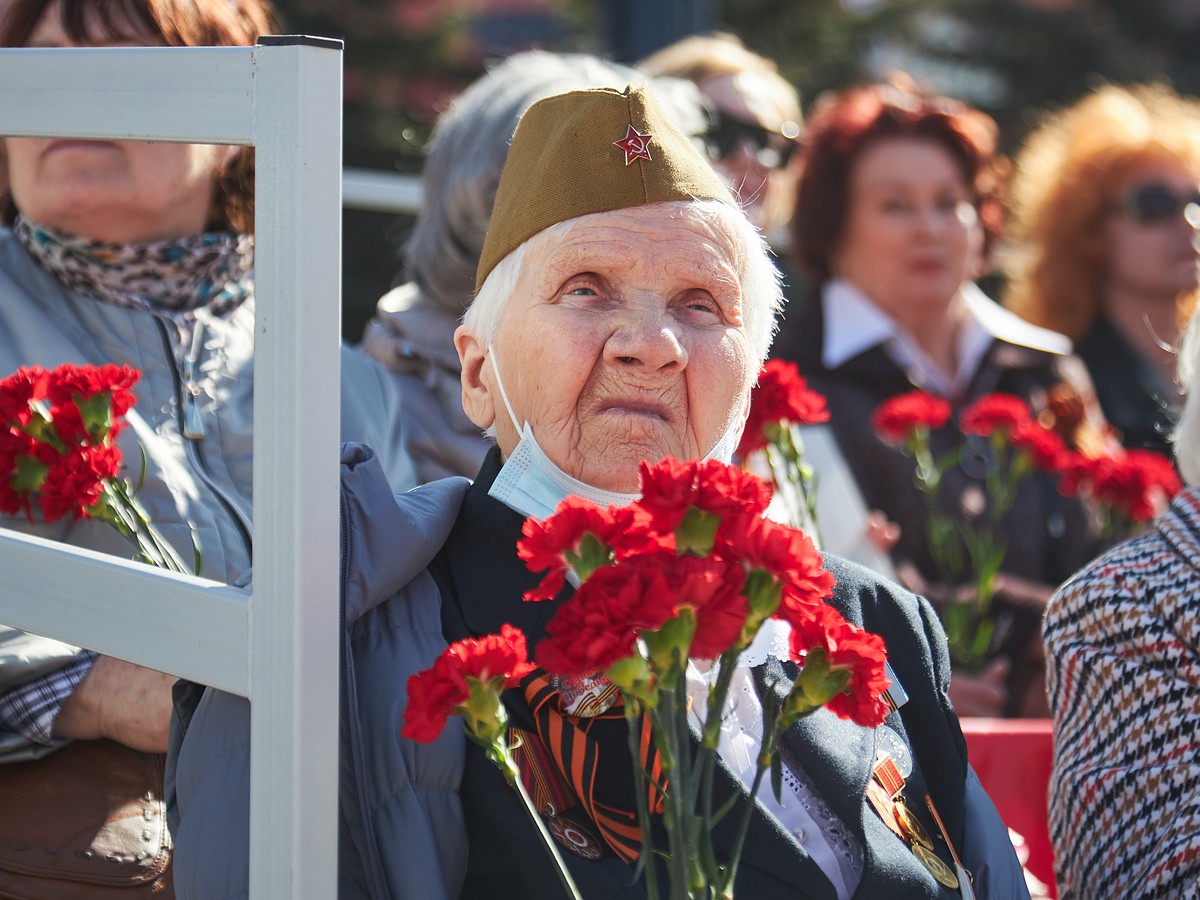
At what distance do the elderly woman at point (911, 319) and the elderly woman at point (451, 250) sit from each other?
1.29 m

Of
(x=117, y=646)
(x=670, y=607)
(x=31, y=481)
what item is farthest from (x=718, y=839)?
(x=31, y=481)

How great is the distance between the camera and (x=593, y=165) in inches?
76.7

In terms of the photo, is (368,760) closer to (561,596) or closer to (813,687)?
(561,596)

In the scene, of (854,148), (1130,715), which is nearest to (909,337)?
(854,148)

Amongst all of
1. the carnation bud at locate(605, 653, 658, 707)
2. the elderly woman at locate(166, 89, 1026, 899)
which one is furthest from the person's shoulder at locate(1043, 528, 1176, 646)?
the carnation bud at locate(605, 653, 658, 707)

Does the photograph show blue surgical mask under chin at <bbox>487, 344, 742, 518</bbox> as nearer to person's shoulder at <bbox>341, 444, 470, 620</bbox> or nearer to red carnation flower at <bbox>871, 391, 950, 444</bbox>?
person's shoulder at <bbox>341, 444, 470, 620</bbox>

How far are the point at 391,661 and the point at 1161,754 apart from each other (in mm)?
1145

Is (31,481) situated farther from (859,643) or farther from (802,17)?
(802,17)

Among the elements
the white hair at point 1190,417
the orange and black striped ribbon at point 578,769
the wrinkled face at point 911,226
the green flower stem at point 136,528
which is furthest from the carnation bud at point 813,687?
the wrinkled face at point 911,226

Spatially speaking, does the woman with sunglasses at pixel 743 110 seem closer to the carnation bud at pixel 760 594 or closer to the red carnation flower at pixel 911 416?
the red carnation flower at pixel 911 416

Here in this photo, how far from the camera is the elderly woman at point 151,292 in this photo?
232 cm

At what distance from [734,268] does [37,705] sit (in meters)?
1.15

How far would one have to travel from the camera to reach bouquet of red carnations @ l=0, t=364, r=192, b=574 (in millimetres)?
1831

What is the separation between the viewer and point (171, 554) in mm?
1996
